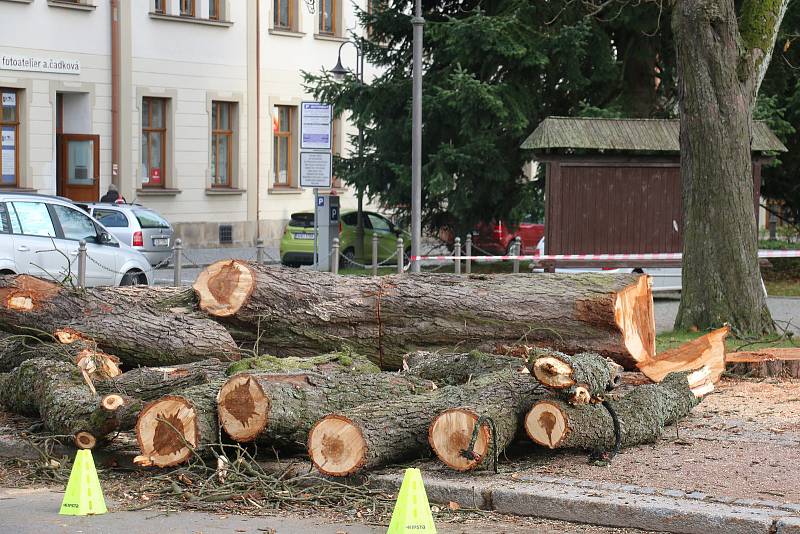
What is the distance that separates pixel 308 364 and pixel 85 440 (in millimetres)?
1578

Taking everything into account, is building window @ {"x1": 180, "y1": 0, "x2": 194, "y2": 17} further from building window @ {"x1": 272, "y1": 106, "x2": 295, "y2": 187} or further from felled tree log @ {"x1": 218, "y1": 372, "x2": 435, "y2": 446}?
felled tree log @ {"x1": 218, "y1": 372, "x2": 435, "y2": 446}

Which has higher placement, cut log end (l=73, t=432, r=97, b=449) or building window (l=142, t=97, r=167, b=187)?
building window (l=142, t=97, r=167, b=187)

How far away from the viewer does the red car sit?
27236 millimetres

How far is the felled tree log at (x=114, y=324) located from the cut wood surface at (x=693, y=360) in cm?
323

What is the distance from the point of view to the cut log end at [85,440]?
8.32 m

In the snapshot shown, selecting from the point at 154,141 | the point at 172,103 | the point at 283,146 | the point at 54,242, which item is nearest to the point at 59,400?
the point at 54,242

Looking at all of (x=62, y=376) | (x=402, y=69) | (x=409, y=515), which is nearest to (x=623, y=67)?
(x=402, y=69)

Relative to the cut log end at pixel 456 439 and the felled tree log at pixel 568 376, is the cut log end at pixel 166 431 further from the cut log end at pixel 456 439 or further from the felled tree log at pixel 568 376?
the felled tree log at pixel 568 376

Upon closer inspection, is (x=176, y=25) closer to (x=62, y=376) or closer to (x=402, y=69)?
(x=402, y=69)

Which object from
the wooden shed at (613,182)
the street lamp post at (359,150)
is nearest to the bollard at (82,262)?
the wooden shed at (613,182)

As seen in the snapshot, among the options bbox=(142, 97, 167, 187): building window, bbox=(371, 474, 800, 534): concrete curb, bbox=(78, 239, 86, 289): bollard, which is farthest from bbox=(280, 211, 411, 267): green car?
bbox=(371, 474, 800, 534): concrete curb

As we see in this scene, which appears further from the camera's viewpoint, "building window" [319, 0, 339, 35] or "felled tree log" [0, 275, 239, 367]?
"building window" [319, 0, 339, 35]

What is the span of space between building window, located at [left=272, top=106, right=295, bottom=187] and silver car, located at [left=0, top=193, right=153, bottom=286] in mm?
17351

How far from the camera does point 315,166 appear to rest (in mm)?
22438
